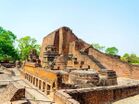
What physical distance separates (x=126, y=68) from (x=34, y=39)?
40.8 m

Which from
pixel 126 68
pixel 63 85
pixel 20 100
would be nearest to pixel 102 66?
pixel 126 68

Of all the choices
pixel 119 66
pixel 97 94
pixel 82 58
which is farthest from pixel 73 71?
pixel 82 58

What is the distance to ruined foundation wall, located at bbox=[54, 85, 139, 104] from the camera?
340 inches

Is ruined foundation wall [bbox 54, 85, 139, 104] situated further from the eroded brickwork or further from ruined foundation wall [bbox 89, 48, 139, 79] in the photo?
the eroded brickwork

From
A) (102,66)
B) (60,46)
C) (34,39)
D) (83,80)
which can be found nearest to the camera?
(83,80)

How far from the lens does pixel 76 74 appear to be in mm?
15273

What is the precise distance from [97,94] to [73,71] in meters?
5.97

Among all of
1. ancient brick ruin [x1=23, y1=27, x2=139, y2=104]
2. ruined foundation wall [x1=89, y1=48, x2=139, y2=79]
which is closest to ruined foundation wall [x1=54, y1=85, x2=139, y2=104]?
ancient brick ruin [x1=23, y1=27, x2=139, y2=104]

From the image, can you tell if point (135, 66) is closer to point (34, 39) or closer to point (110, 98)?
point (110, 98)

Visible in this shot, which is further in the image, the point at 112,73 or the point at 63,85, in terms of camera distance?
the point at 112,73

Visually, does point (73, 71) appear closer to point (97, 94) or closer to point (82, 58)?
point (97, 94)

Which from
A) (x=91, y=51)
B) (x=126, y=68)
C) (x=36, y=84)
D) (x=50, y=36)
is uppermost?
(x=50, y=36)

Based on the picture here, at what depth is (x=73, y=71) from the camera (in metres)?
16.0

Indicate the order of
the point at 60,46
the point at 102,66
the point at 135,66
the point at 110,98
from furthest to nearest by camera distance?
the point at 60,46, the point at 102,66, the point at 135,66, the point at 110,98
